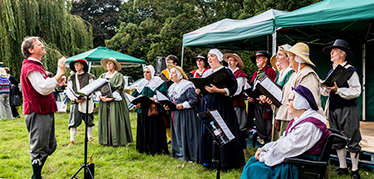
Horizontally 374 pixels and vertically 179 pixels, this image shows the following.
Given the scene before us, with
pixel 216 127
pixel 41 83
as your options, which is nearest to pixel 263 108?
pixel 216 127

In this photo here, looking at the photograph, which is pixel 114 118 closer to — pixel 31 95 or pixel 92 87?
pixel 92 87

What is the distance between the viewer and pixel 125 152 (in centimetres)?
518

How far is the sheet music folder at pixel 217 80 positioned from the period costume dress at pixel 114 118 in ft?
8.09

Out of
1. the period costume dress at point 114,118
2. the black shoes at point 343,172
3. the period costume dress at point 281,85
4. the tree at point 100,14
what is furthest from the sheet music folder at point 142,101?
the tree at point 100,14

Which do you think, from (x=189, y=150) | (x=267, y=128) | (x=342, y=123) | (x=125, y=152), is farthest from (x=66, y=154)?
(x=342, y=123)

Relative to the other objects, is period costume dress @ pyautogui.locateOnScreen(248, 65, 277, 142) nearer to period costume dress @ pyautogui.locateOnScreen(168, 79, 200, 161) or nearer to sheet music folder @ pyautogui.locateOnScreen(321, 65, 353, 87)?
period costume dress @ pyautogui.locateOnScreen(168, 79, 200, 161)

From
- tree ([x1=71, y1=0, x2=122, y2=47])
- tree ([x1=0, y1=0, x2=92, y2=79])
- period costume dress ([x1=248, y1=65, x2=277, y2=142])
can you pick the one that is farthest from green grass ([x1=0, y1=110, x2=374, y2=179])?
tree ([x1=71, y1=0, x2=122, y2=47])

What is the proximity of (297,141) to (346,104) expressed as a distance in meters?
1.89

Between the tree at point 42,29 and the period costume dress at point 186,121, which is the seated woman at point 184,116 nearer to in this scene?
the period costume dress at point 186,121

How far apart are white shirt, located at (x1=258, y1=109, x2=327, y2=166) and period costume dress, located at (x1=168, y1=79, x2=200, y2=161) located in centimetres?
232

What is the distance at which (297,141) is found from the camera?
223 cm

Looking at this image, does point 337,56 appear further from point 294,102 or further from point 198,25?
point 198,25

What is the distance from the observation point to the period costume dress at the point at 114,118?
5.66 meters

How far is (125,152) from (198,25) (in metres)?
10.5
